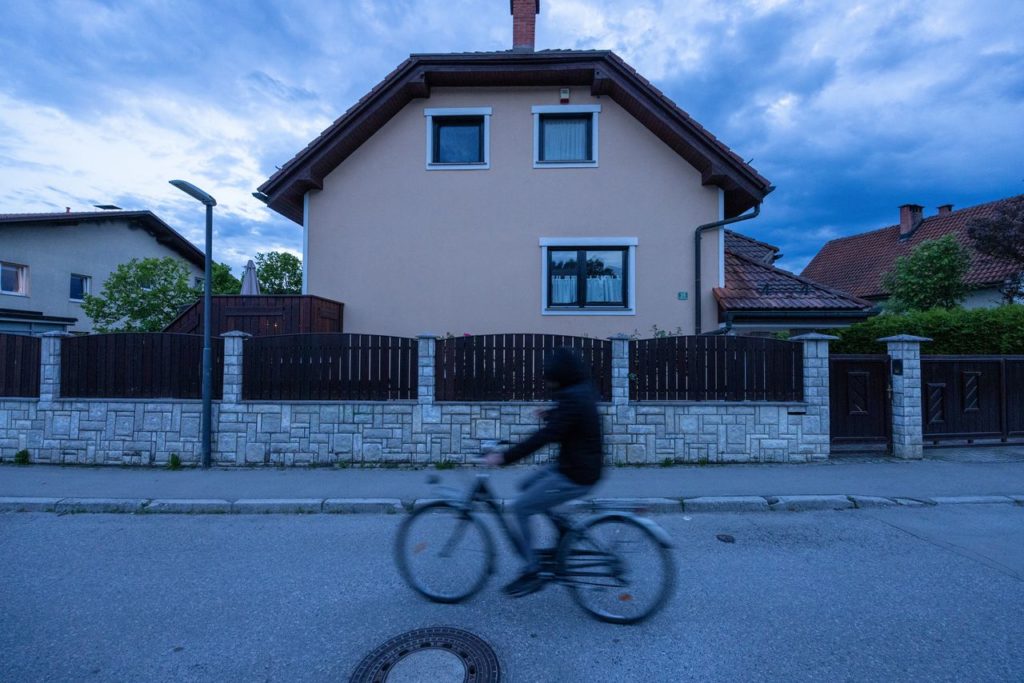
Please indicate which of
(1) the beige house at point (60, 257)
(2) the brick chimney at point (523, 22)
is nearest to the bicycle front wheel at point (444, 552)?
(2) the brick chimney at point (523, 22)

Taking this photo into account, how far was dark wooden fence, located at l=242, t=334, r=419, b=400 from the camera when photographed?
834cm

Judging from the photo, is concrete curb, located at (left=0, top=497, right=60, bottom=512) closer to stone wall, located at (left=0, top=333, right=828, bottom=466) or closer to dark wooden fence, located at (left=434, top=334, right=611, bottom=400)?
stone wall, located at (left=0, top=333, right=828, bottom=466)

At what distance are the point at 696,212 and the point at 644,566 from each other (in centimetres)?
1024

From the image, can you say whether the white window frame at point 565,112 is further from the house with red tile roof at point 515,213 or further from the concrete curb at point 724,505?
the concrete curb at point 724,505

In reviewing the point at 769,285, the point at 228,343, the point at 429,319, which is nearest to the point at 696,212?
the point at 769,285

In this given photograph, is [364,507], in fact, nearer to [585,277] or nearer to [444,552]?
[444,552]

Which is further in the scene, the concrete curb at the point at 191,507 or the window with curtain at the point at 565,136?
the window with curtain at the point at 565,136

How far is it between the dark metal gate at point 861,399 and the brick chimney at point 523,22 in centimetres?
1061

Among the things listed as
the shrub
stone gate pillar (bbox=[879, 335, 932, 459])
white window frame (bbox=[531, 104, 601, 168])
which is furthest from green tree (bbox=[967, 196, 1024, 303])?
white window frame (bbox=[531, 104, 601, 168])

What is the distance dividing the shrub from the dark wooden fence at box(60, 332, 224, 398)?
465 inches

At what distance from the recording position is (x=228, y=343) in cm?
838

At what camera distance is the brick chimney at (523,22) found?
46.1ft

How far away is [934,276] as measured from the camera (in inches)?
739

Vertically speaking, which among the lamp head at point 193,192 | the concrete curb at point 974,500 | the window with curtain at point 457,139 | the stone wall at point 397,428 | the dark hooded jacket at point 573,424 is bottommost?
the concrete curb at point 974,500
